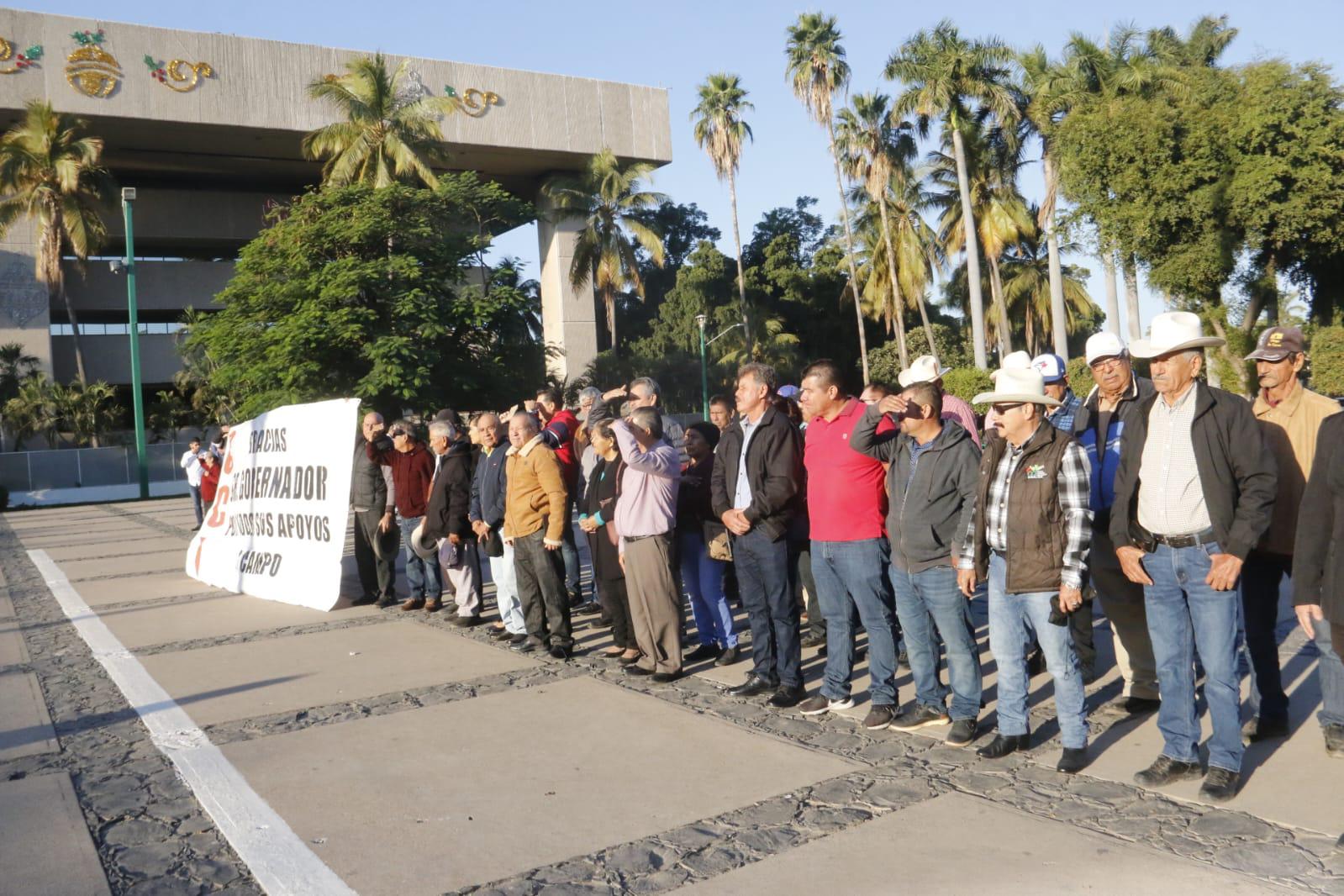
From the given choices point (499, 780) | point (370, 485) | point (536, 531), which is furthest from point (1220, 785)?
point (370, 485)

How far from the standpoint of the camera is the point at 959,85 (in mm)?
41875

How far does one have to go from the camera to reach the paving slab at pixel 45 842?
3.99 meters

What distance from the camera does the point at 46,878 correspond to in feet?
13.3

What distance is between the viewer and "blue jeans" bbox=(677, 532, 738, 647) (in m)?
7.46

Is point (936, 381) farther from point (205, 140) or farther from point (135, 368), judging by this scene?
point (205, 140)

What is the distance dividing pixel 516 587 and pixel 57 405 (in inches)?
1392

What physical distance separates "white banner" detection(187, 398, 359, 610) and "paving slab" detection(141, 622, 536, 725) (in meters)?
1.38

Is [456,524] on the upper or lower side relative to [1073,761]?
upper

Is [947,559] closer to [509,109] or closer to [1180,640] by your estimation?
[1180,640]

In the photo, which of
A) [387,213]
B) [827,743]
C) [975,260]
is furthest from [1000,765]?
[975,260]

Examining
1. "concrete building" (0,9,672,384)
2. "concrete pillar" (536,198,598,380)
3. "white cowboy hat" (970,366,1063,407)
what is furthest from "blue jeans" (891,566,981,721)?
"concrete pillar" (536,198,598,380)

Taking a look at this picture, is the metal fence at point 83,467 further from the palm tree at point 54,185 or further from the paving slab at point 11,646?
the paving slab at point 11,646

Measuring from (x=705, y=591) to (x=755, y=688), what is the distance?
135cm

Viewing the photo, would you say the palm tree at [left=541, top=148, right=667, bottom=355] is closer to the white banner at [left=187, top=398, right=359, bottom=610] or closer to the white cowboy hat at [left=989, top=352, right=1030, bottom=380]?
the white banner at [left=187, top=398, right=359, bottom=610]
